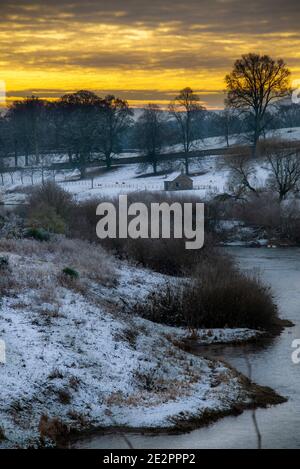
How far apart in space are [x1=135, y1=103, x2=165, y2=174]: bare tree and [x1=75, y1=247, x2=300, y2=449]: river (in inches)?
2267

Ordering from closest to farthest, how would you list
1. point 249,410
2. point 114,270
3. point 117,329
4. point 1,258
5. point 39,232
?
point 249,410 → point 117,329 → point 1,258 → point 114,270 → point 39,232

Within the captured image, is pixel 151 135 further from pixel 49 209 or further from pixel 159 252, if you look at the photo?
pixel 159 252

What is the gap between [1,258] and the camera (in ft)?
83.5

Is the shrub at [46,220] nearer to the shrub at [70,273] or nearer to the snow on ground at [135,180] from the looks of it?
the shrub at [70,273]

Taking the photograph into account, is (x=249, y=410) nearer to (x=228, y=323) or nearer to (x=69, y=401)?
(x=69, y=401)

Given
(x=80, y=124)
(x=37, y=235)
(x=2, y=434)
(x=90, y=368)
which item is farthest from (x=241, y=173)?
(x=2, y=434)

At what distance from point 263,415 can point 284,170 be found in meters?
46.2

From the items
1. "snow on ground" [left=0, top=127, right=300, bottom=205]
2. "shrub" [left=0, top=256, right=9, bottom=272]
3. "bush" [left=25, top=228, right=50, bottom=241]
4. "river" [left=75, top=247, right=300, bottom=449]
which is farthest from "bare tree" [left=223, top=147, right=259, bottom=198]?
"shrub" [left=0, top=256, right=9, bottom=272]

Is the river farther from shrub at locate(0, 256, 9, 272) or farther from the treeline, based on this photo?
the treeline

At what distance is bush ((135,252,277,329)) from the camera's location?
26500 mm

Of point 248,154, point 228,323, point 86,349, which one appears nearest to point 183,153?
point 248,154

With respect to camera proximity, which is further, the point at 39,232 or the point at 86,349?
the point at 39,232

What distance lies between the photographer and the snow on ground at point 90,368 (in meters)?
16.7
